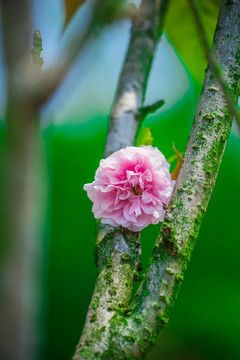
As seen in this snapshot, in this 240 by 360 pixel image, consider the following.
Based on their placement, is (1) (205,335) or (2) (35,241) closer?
(2) (35,241)

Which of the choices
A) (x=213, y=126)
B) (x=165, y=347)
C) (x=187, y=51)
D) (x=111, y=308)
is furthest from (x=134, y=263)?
(x=165, y=347)

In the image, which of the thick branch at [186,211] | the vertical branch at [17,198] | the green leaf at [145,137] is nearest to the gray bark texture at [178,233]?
the thick branch at [186,211]

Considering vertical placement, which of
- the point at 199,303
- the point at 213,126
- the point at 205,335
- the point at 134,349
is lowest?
the point at 205,335

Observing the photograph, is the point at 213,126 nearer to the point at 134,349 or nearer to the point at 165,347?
the point at 134,349

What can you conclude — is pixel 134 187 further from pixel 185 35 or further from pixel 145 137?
pixel 185 35

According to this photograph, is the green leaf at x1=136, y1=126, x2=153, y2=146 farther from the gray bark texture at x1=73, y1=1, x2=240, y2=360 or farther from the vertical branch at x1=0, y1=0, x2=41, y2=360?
the vertical branch at x1=0, y1=0, x2=41, y2=360

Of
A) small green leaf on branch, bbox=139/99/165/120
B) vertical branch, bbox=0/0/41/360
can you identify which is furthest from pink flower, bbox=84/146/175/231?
vertical branch, bbox=0/0/41/360

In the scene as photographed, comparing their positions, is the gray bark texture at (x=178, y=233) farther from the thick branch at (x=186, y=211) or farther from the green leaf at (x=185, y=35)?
the green leaf at (x=185, y=35)
